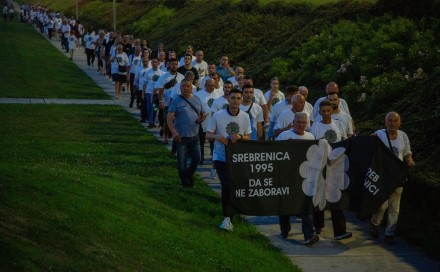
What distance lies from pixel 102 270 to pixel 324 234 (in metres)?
4.91

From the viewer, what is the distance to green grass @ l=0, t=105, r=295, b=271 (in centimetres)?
955

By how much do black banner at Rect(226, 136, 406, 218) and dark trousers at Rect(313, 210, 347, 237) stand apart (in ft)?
0.48

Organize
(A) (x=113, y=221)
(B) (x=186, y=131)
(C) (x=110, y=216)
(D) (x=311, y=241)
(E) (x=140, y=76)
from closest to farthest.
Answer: (A) (x=113, y=221) → (C) (x=110, y=216) → (D) (x=311, y=241) → (B) (x=186, y=131) → (E) (x=140, y=76)

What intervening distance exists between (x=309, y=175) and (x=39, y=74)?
88.5 ft

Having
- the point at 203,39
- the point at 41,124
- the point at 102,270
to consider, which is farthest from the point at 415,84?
the point at 203,39

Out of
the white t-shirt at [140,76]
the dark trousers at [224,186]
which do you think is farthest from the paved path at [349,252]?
the white t-shirt at [140,76]

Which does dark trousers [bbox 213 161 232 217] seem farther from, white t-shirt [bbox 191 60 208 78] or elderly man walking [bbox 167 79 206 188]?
white t-shirt [bbox 191 60 208 78]

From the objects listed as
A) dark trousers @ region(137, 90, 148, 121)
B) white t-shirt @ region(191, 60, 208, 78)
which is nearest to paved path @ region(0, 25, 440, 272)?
white t-shirt @ region(191, 60, 208, 78)

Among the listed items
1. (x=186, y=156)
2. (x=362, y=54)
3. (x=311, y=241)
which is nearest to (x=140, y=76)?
(x=362, y=54)

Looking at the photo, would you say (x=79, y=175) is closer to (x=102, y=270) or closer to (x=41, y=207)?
(x=41, y=207)

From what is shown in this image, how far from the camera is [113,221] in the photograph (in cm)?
1139

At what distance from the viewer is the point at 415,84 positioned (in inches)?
755

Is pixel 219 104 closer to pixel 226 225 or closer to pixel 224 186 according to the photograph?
pixel 224 186

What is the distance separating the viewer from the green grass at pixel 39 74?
31766 mm
